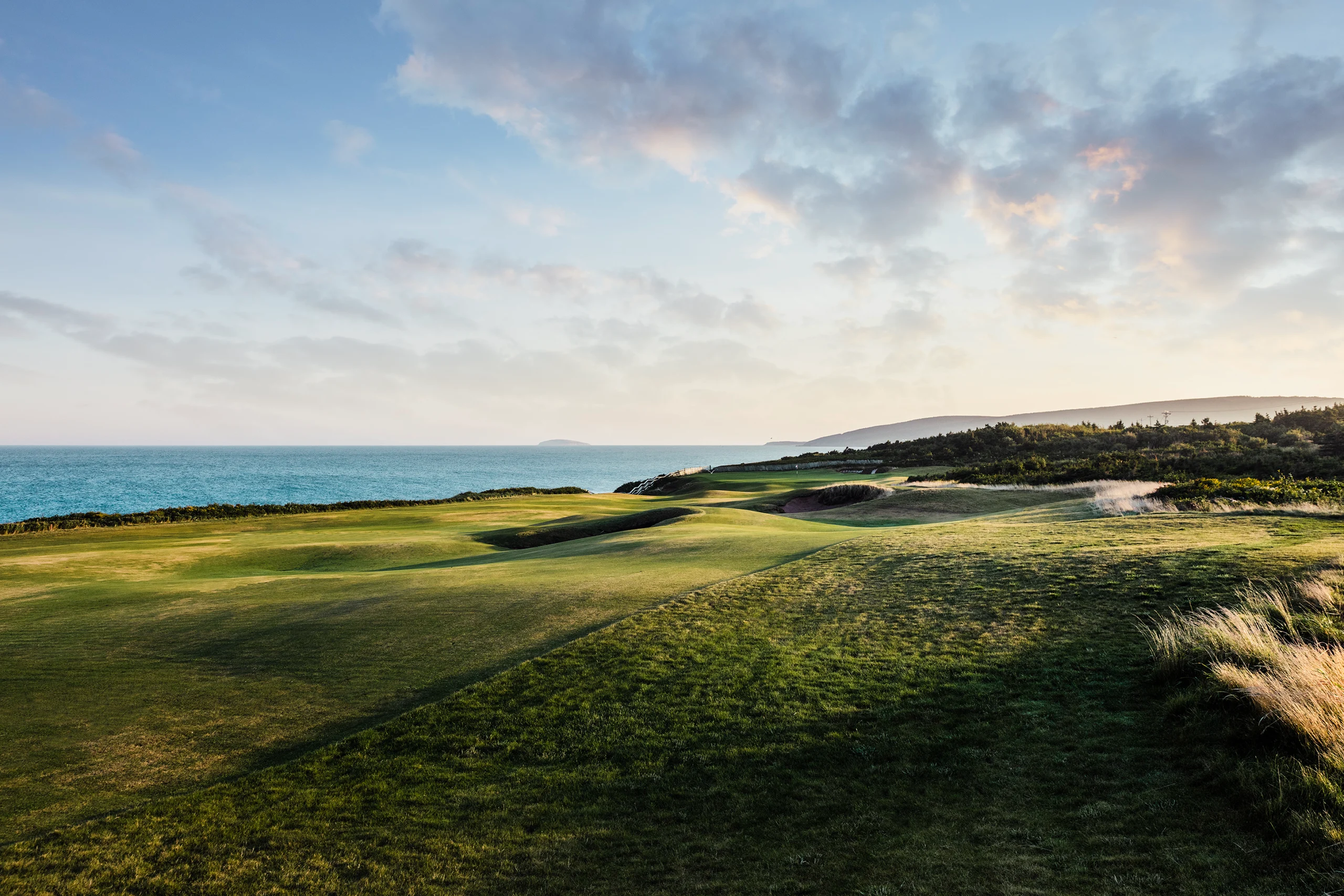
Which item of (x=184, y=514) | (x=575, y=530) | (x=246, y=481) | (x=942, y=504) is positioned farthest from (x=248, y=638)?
(x=246, y=481)

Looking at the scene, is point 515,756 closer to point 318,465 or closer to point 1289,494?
point 1289,494

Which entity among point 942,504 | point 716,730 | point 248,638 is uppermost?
point 942,504

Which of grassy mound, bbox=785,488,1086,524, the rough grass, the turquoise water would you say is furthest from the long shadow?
the turquoise water

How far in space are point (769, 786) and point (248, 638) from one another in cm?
990

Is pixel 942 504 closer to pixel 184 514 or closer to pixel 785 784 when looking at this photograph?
pixel 785 784

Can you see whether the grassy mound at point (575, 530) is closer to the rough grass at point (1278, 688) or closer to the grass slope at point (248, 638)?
the grass slope at point (248, 638)

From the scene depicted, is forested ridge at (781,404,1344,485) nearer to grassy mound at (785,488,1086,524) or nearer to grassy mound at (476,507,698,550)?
grassy mound at (785,488,1086,524)

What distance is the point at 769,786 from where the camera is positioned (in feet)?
21.7

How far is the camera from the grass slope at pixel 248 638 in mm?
7566

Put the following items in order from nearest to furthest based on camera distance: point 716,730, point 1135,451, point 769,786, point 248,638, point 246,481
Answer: point 769,786, point 716,730, point 248,638, point 1135,451, point 246,481

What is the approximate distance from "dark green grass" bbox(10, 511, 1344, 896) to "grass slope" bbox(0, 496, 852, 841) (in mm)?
901

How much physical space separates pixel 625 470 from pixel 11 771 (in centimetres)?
16331

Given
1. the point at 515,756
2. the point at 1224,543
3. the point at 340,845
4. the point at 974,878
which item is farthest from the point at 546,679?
the point at 1224,543

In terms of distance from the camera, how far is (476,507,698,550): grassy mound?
97.3 ft
